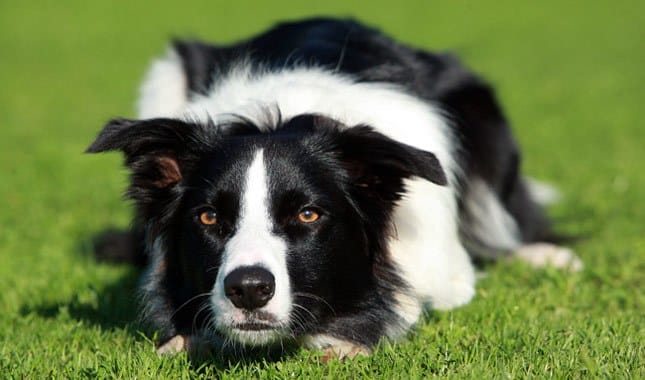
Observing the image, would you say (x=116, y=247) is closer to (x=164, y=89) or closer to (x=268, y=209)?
(x=164, y=89)

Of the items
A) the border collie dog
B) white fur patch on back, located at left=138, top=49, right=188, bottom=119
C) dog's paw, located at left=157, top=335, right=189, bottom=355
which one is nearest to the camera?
the border collie dog

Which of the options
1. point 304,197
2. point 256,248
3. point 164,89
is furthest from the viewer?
point 164,89

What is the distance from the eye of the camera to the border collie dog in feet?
14.4

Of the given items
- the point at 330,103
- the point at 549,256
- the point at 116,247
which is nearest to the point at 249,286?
the point at 330,103

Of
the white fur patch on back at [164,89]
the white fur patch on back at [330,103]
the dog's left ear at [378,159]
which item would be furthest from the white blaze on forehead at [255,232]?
the white fur patch on back at [164,89]

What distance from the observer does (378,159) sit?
4676 mm

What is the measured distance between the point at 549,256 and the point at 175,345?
324 centimetres

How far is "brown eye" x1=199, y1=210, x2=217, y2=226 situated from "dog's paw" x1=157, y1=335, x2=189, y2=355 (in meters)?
0.70

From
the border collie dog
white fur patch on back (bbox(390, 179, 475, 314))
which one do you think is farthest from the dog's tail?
white fur patch on back (bbox(390, 179, 475, 314))

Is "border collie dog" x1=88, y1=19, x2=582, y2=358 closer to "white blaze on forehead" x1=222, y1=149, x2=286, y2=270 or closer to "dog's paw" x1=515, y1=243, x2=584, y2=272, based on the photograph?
"white blaze on forehead" x1=222, y1=149, x2=286, y2=270

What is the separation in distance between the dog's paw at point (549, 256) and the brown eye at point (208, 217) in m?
3.04

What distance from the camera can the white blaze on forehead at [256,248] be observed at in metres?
4.16

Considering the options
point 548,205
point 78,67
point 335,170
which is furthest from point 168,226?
point 78,67

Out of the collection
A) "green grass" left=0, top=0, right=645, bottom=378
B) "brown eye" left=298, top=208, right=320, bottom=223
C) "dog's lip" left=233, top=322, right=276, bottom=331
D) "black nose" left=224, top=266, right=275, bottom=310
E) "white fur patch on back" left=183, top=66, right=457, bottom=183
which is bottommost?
"green grass" left=0, top=0, right=645, bottom=378
